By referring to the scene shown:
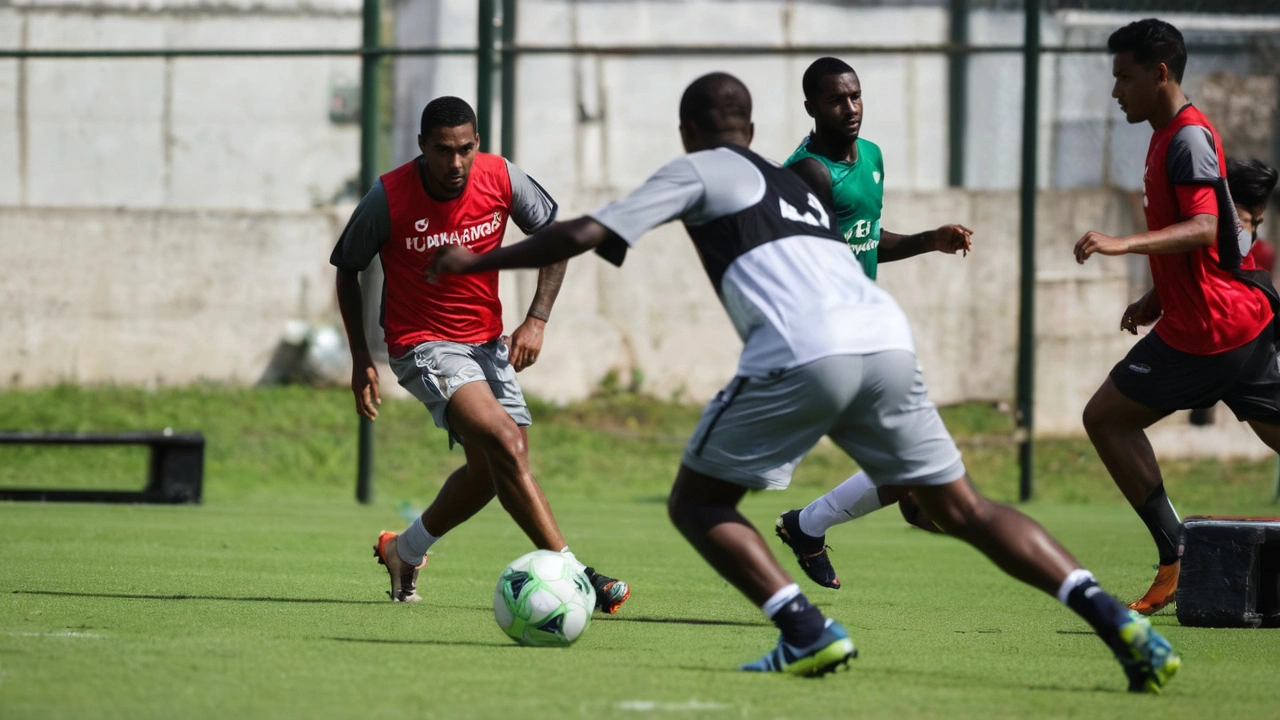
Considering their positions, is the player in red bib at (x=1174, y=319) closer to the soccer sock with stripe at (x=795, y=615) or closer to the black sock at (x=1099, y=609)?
the black sock at (x=1099, y=609)

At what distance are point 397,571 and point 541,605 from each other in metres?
1.53

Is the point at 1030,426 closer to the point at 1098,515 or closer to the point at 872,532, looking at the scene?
the point at 1098,515

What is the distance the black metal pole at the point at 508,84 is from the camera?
43.0 feet

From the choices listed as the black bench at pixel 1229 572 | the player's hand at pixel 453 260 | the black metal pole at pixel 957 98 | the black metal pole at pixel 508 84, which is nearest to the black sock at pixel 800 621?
the player's hand at pixel 453 260

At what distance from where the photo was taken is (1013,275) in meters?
15.6

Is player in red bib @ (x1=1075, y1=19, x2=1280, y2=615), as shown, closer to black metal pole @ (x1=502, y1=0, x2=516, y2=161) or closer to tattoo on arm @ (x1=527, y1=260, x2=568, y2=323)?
tattoo on arm @ (x1=527, y1=260, x2=568, y2=323)

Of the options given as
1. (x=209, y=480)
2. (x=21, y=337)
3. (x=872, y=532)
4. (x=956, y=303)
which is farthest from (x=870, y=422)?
(x=21, y=337)

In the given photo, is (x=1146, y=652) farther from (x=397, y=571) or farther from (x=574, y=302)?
(x=574, y=302)

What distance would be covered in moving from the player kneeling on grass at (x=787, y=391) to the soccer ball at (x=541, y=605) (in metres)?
0.82

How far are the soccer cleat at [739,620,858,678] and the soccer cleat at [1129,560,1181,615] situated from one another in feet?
8.34

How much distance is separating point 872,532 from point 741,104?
22.0 ft

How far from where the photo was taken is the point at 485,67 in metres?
12.6

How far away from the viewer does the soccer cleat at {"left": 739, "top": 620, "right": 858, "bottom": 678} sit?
4.58 meters

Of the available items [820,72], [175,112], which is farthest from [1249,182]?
[175,112]
